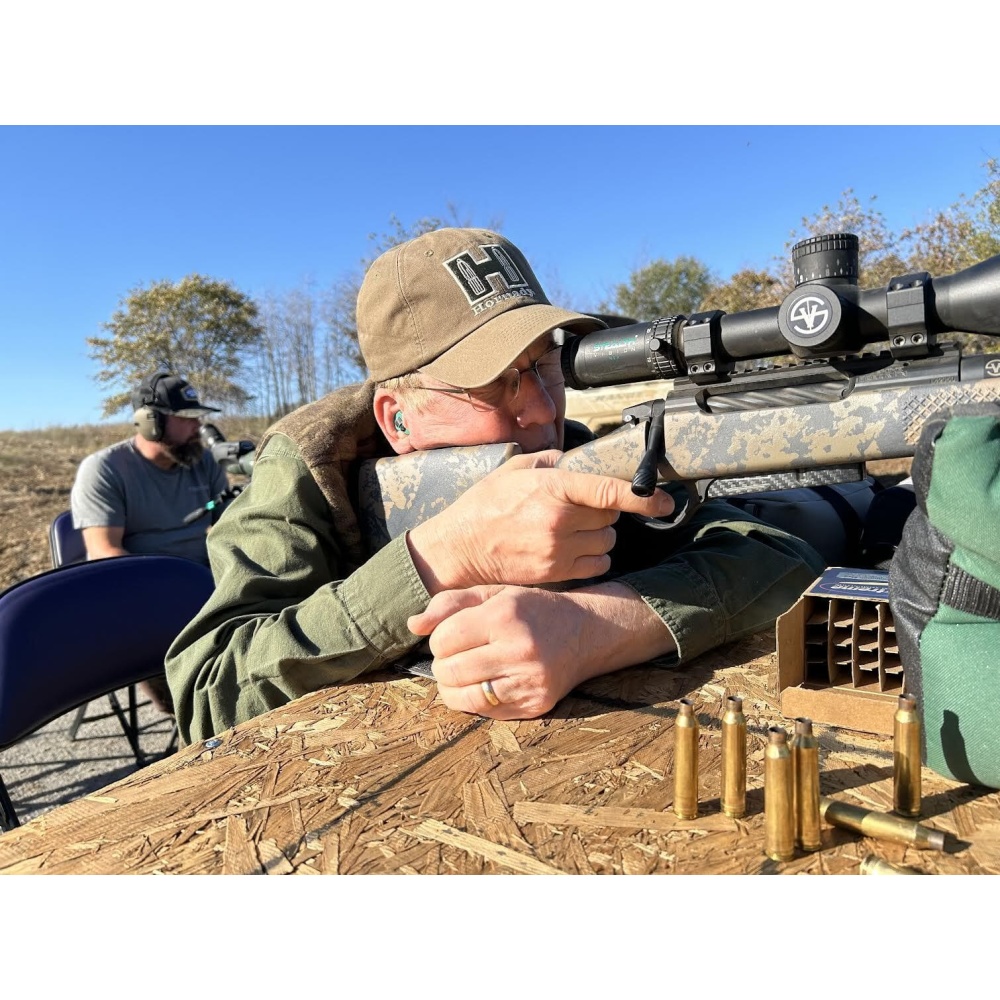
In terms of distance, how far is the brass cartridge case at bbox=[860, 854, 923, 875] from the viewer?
3.55 ft

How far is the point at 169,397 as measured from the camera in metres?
6.29

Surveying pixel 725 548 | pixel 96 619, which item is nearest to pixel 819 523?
pixel 725 548

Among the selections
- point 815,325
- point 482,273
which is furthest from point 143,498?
point 815,325

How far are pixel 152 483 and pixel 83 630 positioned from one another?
361 centimetres

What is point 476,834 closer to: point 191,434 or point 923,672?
point 923,672

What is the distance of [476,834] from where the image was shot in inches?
49.3

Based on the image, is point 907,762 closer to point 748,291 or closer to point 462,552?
point 462,552

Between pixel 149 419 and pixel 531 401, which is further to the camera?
pixel 149 419

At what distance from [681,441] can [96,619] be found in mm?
2290

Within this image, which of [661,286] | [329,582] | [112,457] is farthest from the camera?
[661,286]

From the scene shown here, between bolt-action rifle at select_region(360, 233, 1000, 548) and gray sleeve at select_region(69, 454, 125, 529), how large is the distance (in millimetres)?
4359

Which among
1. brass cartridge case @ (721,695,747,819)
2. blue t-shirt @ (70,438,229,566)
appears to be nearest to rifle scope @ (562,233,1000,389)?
brass cartridge case @ (721,695,747,819)

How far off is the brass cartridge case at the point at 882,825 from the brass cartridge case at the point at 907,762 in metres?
0.03

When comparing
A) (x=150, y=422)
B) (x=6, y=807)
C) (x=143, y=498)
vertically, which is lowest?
(x=6, y=807)
